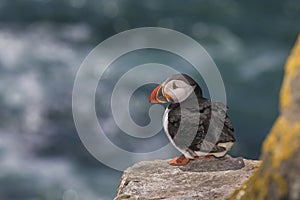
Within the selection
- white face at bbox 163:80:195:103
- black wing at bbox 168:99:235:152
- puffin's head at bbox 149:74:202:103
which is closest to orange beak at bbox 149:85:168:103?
puffin's head at bbox 149:74:202:103

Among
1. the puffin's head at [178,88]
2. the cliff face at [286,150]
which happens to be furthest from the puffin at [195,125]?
the cliff face at [286,150]

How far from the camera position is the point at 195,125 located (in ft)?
27.0

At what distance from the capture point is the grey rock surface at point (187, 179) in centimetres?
709

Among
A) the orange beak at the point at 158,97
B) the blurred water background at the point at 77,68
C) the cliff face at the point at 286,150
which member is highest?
the blurred water background at the point at 77,68

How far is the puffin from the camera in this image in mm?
8133

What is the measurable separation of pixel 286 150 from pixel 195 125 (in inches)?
153

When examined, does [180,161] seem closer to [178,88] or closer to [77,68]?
[178,88]

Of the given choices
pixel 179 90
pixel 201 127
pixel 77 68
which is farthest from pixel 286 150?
pixel 77 68

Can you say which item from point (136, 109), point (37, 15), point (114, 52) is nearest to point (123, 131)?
point (136, 109)

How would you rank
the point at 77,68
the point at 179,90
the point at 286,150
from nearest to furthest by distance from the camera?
the point at 286,150 → the point at 179,90 → the point at 77,68

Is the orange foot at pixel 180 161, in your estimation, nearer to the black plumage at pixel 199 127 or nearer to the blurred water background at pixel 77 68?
the black plumage at pixel 199 127

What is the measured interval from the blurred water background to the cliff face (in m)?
14.6

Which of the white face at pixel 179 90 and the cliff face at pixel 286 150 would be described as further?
the white face at pixel 179 90

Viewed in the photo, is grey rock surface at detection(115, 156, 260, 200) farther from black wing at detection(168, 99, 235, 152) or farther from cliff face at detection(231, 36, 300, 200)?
cliff face at detection(231, 36, 300, 200)
